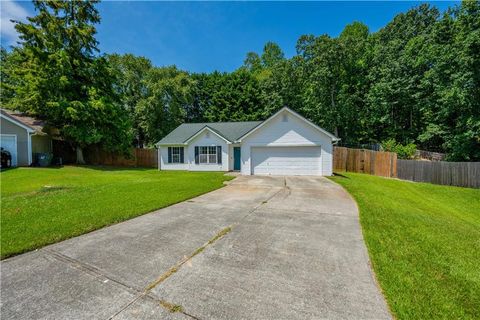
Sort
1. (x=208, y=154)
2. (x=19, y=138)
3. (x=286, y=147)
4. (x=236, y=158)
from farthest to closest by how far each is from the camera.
A: (x=208, y=154)
(x=236, y=158)
(x=19, y=138)
(x=286, y=147)

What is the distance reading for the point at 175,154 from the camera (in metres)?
20.2

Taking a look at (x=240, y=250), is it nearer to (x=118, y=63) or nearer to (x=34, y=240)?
(x=34, y=240)

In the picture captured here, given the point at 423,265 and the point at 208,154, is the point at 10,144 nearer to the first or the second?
the point at 208,154

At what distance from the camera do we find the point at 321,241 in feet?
14.2

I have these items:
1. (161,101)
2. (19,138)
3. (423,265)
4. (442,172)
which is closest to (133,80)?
(161,101)

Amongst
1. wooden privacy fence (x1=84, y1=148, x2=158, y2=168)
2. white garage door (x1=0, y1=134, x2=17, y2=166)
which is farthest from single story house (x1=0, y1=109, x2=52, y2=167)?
wooden privacy fence (x1=84, y1=148, x2=158, y2=168)

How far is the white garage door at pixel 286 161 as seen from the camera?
49.1 ft

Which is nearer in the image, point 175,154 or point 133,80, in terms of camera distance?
point 175,154

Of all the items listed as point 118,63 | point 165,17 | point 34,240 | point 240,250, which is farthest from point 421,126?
point 118,63

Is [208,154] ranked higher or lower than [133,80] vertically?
lower

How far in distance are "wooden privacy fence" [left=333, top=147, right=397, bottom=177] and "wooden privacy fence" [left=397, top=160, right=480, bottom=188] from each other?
1.79 ft

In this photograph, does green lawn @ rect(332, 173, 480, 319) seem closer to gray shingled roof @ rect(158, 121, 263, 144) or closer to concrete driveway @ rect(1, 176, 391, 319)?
concrete driveway @ rect(1, 176, 391, 319)

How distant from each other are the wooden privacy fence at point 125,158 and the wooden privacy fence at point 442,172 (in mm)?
21021

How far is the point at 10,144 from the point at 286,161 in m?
21.2
